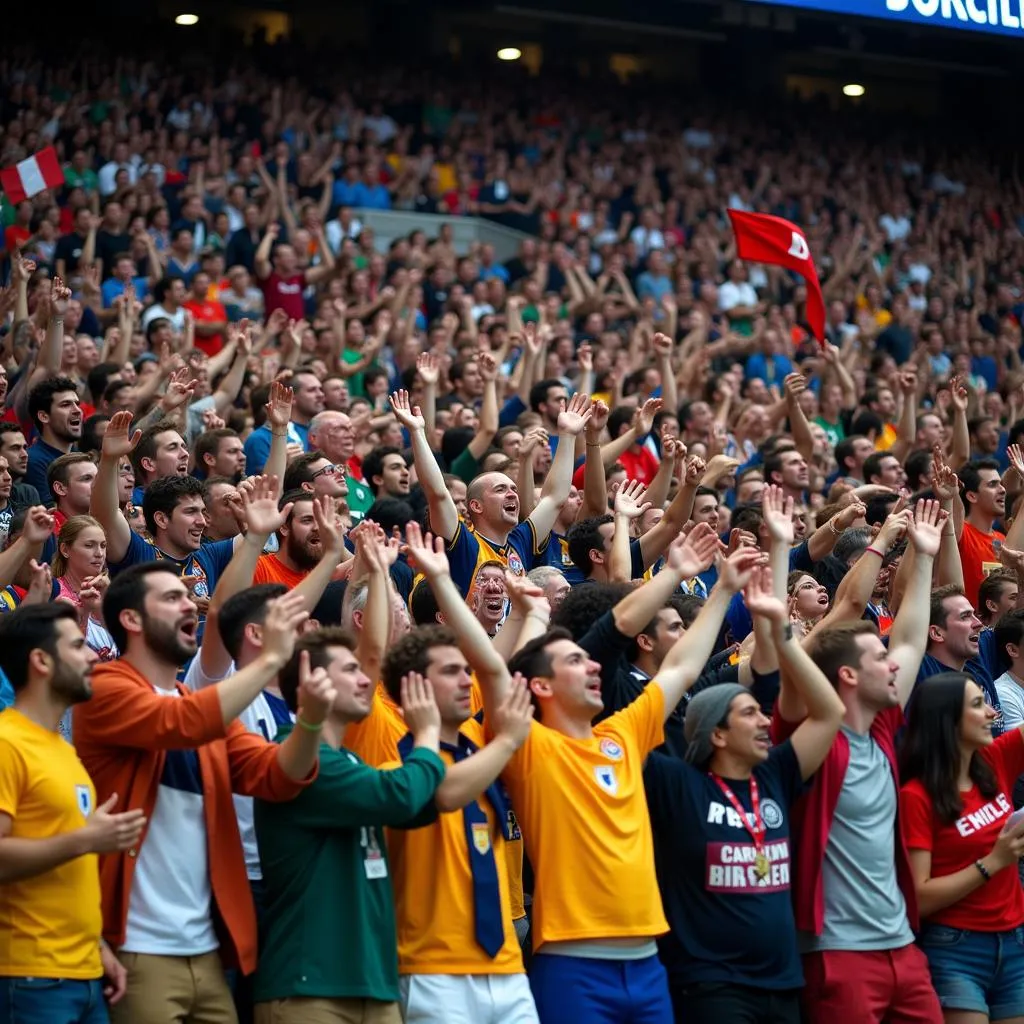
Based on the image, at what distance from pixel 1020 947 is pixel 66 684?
11.6 ft

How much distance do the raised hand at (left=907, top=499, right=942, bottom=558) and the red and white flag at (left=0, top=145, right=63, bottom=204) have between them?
27.5ft

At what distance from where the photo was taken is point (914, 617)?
20.7ft

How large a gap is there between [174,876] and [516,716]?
3.53 ft

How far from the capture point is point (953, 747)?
6145 millimetres

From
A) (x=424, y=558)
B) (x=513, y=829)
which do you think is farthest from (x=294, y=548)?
(x=424, y=558)

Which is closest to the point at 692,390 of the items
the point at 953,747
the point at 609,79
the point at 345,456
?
the point at 345,456

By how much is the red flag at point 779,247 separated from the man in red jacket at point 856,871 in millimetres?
6864

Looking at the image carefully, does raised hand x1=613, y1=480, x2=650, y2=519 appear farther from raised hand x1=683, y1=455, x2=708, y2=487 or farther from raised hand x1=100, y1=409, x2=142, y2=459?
raised hand x1=100, y1=409, x2=142, y2=459

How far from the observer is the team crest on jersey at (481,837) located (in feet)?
17.0

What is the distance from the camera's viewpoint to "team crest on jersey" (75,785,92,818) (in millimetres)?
4582

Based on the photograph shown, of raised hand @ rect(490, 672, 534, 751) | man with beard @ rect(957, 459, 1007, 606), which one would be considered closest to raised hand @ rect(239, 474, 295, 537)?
raised hand @ rect(490, 672, 534, 751)

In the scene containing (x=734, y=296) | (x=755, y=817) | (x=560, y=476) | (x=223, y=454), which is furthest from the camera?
(x=734, y=296)

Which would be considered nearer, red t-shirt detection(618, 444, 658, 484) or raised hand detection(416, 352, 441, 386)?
raised hand detection(416, 352, 441, 386)

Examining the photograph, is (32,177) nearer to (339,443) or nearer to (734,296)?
(339,443)
